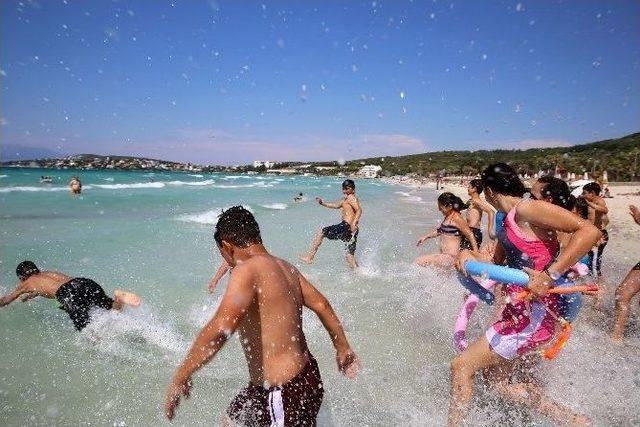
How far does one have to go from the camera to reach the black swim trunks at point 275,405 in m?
2.48

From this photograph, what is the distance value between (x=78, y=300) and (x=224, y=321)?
4186mm

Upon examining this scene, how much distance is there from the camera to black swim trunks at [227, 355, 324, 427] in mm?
2482

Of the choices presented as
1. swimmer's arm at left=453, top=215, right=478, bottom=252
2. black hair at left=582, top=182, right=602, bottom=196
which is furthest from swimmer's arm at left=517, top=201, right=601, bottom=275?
black hair at left=582, top=182, right=602, bottom=196

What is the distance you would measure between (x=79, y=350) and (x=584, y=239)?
5.49m

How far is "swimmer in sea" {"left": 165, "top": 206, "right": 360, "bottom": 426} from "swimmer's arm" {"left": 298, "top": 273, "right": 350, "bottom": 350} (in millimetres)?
144

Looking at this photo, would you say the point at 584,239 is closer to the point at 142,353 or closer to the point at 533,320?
the point at 533,320

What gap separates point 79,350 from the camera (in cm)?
535

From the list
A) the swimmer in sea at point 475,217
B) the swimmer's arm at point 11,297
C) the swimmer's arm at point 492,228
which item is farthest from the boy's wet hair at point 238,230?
the swimmer in sea at point 475,217

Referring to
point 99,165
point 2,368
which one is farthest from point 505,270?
point 99,165

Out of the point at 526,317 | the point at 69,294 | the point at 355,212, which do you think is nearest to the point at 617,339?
the point at 526,317

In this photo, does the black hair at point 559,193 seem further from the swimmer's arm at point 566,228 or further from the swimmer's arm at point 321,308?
the swimmer's arm at point 321,308

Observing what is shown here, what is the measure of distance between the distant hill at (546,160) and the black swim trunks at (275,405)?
50.1 metres

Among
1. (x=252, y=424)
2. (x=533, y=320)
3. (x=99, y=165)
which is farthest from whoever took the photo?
(x=99, y=165)

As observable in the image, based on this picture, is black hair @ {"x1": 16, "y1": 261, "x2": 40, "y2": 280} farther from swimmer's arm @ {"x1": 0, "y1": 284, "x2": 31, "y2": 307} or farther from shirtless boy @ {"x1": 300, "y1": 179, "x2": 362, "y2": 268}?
shirtless boy @ {"x1": 300, "y1": 179, "x2": 362, "y2": 268}
